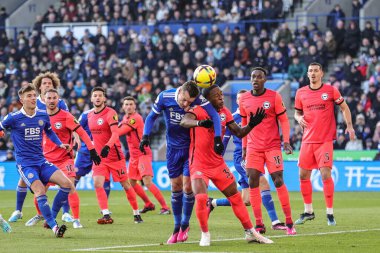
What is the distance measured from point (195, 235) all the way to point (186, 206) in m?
1.44

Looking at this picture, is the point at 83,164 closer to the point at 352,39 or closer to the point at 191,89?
the point at 191,89

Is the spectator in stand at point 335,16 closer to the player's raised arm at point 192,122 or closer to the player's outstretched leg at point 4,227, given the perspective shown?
the player's outstretched leg at point 4,227

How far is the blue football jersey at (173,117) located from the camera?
50.1ft

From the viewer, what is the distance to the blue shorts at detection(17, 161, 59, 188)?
16.5 meters

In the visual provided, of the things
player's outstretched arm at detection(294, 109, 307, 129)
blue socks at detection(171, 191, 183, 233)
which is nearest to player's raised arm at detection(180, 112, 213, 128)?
blue socks at detection(171, 191, 183, 233)

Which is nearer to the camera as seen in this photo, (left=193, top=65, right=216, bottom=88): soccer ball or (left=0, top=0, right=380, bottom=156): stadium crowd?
(left=193, top=65, right=216, bottom=88): soccer ball

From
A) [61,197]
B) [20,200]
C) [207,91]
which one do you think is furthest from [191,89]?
[20,200]

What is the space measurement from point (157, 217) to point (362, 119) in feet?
42.4

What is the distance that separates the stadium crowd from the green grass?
1248 centimetres

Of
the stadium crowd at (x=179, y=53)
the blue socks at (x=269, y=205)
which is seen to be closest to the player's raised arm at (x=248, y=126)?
the blue socks at (x=269, y=205)

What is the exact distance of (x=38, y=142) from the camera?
55.0 ft

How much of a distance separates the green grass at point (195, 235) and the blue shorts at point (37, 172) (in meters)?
0.90

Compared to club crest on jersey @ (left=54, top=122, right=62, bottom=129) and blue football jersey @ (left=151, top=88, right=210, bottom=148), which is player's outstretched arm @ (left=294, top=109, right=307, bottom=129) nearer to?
blue football jersey @ (left=151, top=88, right=210, bottom=148)

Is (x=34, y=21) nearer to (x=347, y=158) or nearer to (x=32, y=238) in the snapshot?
(x=347, y=158)
